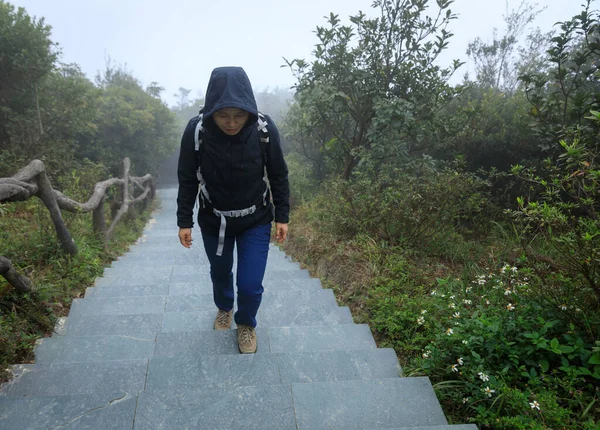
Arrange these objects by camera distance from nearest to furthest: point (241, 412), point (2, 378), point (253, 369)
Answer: point (241, 412), point (2, 378), point (253, 369)

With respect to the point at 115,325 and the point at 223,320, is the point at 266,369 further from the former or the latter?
the point at 115,325

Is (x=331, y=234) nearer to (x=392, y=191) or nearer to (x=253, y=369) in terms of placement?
(x=392, y=191)

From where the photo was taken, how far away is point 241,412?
4.73 ft

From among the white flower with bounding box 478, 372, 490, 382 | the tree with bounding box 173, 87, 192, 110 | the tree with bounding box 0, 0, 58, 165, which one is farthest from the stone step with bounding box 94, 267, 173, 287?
the tree with bounding box 173, 87, 192, 110

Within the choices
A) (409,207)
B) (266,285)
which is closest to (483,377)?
(266,285)

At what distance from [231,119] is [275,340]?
1.27 meters

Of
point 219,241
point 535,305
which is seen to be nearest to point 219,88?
point 219,241

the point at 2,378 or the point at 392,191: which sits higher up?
the point at 392,191

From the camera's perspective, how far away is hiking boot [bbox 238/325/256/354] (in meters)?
2.06

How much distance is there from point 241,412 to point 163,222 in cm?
741

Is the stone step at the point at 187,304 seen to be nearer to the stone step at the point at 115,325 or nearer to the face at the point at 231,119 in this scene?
the stone step at the point at 115,325

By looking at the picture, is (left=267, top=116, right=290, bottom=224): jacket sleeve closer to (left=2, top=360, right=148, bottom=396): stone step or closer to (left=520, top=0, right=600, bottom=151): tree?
(left=2, top=360, right=148, bottom=396): stone step

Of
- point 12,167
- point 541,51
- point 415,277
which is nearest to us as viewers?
point 415,277

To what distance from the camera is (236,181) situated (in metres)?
1.96
